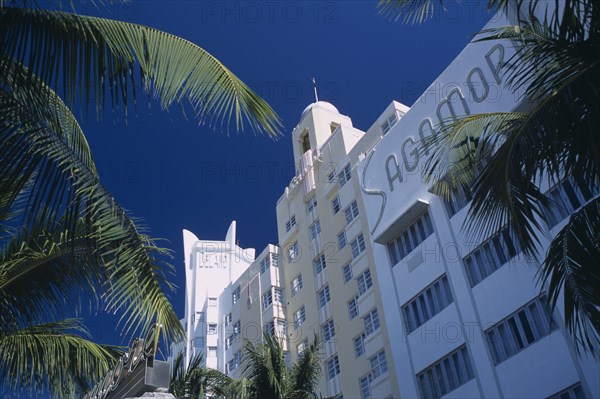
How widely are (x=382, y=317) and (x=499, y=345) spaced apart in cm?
902

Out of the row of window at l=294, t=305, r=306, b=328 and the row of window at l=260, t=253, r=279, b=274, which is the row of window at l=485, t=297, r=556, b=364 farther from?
the row of window at l=260, t=253, r=279, b=274

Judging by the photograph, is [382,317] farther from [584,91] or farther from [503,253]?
[584,91]

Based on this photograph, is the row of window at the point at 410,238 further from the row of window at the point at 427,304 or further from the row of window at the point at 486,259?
the row of window at the point at 486,259

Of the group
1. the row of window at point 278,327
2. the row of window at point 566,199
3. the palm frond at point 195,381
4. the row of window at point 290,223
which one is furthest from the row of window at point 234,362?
the row of window at point 566,199

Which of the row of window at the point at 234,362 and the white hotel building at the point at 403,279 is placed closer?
the white hotel building at the point at 403,279

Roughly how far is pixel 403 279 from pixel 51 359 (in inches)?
1011

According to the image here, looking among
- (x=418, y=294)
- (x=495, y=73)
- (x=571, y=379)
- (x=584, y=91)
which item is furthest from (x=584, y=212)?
(x=418, y=294)

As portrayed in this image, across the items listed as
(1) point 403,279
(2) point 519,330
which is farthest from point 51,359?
(1) point 403,279

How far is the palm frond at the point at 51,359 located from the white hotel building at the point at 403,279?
12345mm

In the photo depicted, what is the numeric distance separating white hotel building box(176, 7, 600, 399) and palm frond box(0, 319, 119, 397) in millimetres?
12345

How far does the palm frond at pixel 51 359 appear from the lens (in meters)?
9.41

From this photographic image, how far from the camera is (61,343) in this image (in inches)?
383

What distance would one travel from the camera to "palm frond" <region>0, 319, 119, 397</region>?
30.9 ft

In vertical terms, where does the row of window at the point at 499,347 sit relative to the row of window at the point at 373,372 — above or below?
below
